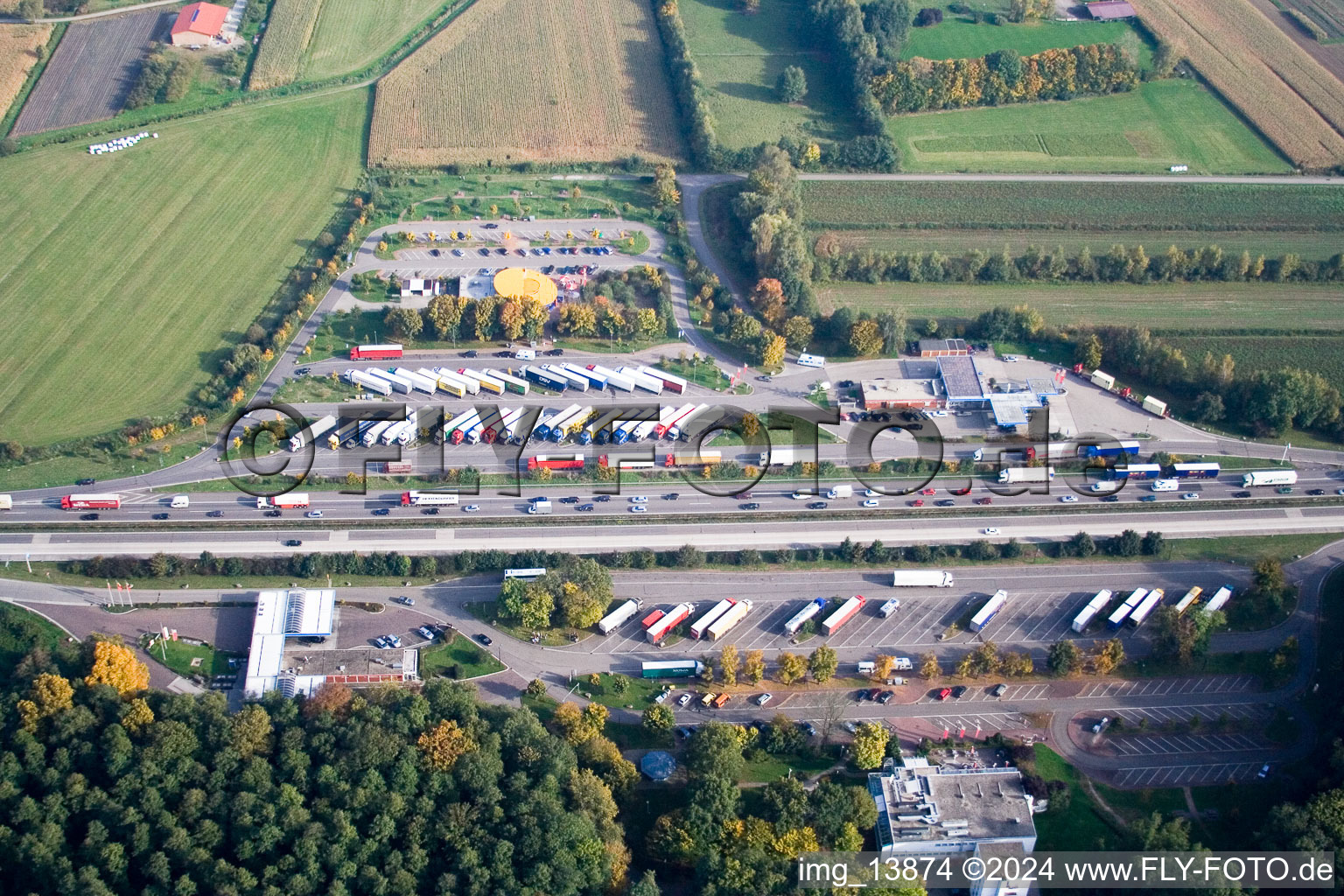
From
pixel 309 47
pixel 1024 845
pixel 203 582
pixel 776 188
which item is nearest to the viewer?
pixel 1024 845

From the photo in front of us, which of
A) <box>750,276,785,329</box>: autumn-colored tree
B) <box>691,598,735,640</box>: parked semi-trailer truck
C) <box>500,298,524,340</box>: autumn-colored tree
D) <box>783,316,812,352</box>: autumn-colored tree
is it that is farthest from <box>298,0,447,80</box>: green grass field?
<box>691,598,735,640</box>: parked semi-trailer truck

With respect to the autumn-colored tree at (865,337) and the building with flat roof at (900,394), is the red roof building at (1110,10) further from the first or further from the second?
the building with flat roof at (900,394)

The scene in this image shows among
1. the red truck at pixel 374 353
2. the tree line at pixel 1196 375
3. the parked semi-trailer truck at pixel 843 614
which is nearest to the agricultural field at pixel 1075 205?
the tree line at pixel 1196 375

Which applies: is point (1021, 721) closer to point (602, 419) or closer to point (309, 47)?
point (602, 419)

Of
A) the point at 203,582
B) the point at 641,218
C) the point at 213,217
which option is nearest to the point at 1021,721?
the point at 203,582

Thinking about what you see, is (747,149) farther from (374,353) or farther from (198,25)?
(198,25)

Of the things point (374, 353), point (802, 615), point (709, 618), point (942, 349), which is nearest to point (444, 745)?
point (709, 618)
